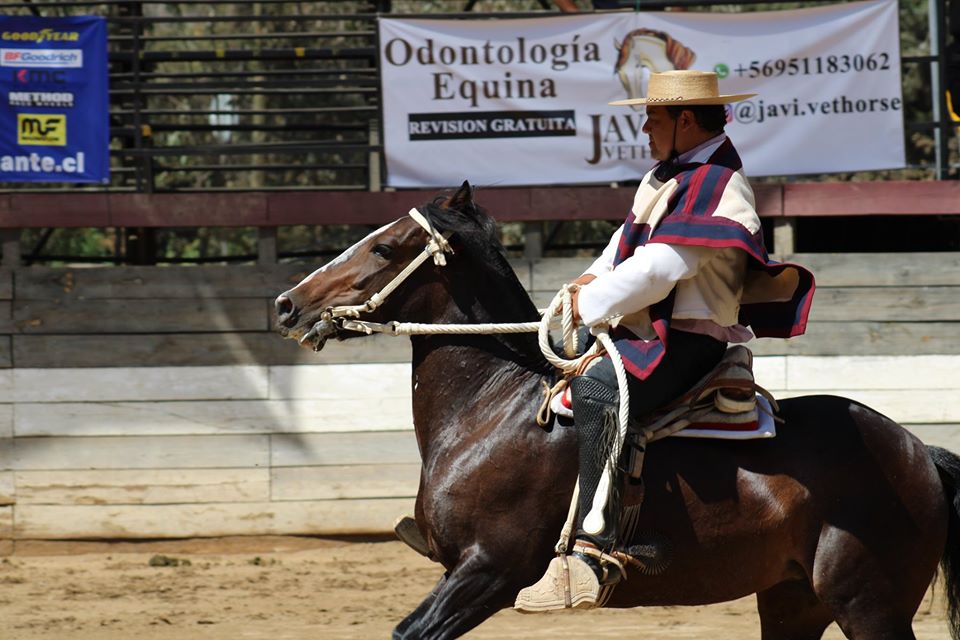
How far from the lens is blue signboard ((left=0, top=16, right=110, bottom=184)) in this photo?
829cm

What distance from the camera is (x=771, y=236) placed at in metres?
9.08

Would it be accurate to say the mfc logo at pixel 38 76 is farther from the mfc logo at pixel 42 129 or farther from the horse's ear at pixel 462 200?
the horse's ear at pixel 462 200

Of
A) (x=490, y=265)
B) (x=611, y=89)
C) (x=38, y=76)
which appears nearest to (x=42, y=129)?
(x=38, y=76)

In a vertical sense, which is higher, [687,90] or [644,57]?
[644,57]

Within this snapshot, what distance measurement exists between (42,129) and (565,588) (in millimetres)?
5779

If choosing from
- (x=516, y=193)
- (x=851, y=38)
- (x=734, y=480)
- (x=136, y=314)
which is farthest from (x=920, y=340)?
(x=136, y=314)

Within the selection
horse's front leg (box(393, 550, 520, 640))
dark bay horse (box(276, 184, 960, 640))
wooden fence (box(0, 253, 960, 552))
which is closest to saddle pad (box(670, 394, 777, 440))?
dark bay horse (box(276, 184, 960, 640))

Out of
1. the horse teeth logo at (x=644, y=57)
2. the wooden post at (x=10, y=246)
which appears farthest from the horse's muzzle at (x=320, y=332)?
the wooden post at (x=10, y=246)

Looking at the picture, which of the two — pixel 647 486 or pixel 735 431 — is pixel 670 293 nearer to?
pixel 735 431

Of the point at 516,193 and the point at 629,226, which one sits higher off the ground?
the point at 516,193

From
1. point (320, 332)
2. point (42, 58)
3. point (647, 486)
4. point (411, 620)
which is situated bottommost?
point (411, 620)

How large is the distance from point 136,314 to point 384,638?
128 inches

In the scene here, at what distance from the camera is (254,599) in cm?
729

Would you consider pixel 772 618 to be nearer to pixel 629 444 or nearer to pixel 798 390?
pixel 629 444
